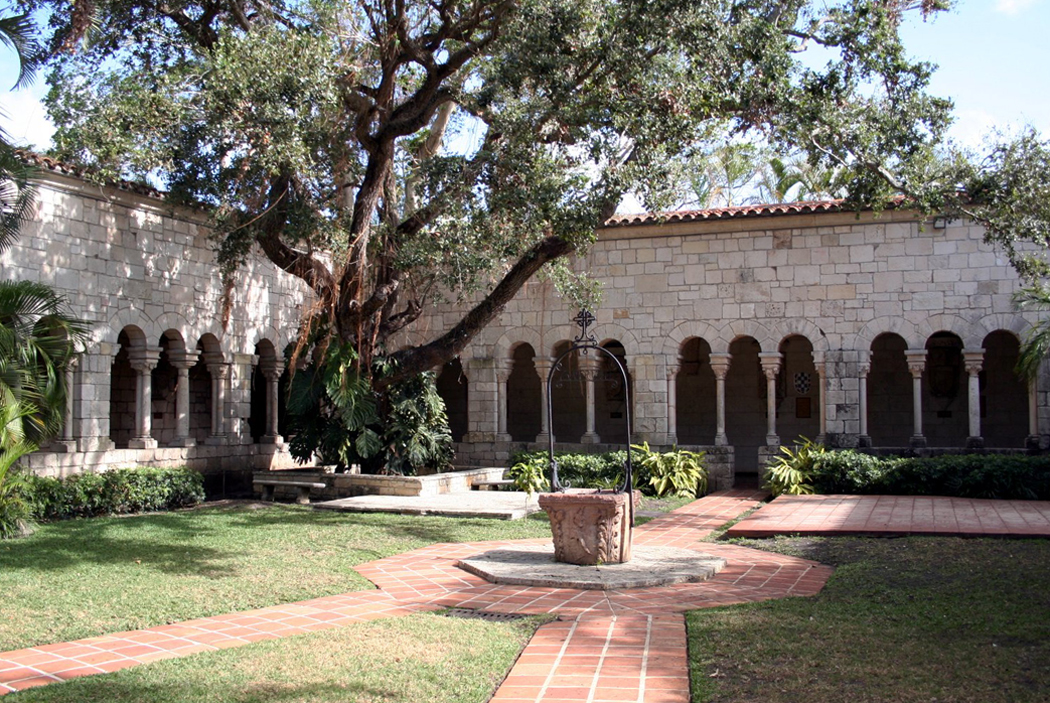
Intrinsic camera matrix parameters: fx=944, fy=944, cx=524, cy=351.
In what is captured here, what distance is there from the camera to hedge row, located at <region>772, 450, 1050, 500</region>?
39.6ft

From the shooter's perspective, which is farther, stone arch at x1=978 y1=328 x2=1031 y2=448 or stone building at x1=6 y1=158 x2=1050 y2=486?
stone arch at x1=978 y1=328 x2=1031 y2=448

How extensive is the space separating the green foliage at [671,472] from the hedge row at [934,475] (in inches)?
61.3

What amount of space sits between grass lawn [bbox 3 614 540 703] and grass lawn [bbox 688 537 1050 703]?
1.12 meters

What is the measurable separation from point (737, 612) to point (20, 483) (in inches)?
272

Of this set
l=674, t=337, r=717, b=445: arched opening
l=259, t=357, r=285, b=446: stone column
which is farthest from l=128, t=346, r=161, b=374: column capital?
l=674, t=337, r=717, b=445: arched opening

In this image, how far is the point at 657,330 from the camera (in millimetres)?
15234

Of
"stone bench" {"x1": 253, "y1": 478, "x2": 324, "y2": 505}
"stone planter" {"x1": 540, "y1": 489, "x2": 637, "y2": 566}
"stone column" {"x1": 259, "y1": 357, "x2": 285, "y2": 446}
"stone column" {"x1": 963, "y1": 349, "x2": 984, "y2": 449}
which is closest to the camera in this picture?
"stone planter" {"x1": 540, "y1": 489, "x2": 637, "y2": 566}

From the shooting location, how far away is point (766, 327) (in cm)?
1466

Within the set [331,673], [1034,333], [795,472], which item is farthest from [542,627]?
[1034,333]

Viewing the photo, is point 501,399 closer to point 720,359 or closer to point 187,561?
point 720,359

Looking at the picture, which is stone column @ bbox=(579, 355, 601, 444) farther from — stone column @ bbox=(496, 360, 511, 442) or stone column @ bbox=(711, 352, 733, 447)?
stone column @ bbox=(711, 352, 733, 447)

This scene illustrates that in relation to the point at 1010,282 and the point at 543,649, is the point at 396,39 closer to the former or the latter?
the point at 543,649

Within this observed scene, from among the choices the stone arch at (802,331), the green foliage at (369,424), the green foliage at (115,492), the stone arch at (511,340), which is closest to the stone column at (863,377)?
the stone arch at (802,331)

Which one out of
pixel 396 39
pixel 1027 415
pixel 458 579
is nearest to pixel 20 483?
pixel 458 579
